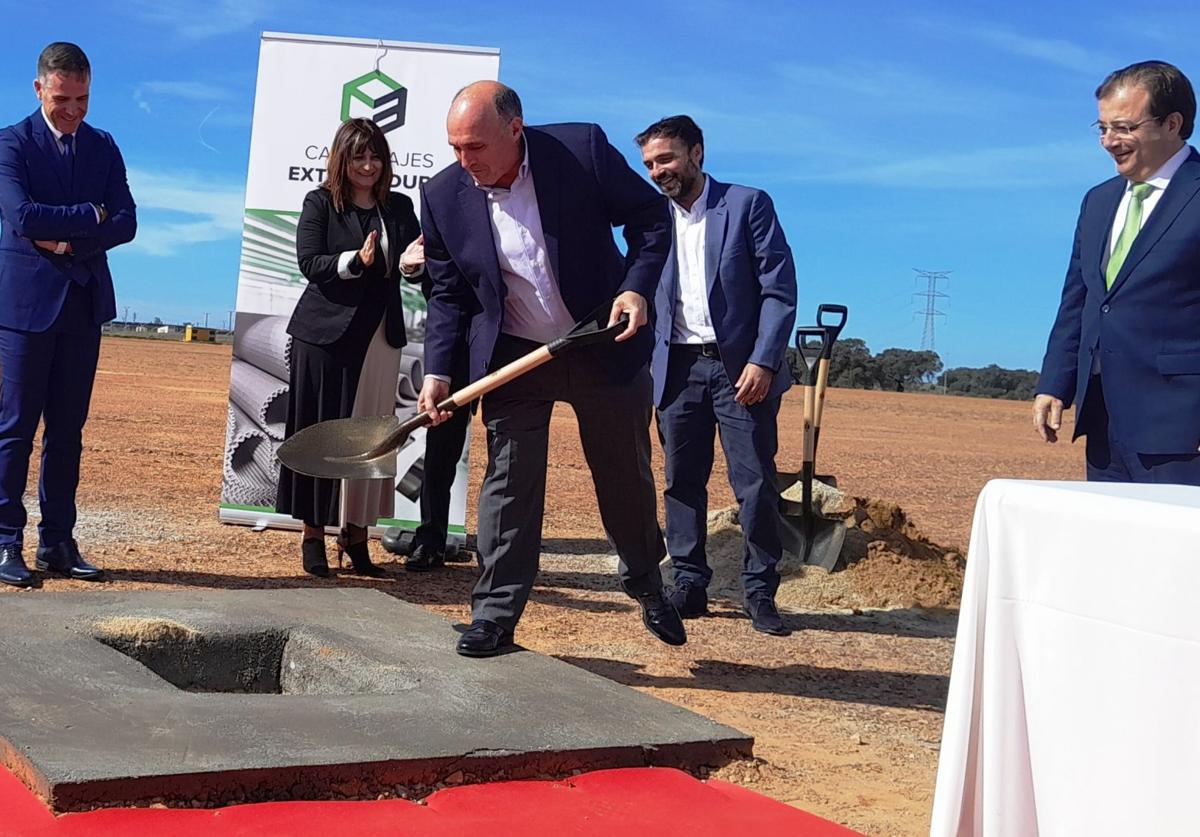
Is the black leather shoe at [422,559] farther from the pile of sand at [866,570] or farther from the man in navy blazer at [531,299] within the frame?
the man in navy blazer at [531,299]

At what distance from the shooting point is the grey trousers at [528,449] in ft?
16.5

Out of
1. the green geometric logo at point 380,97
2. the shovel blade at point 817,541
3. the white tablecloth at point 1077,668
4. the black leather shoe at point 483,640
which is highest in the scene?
the green geometric logo at point 380,97

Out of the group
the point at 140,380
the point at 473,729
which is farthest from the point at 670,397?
the point at 140,380

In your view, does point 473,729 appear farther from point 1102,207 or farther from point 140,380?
point 140,380

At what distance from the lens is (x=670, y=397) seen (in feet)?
22.1

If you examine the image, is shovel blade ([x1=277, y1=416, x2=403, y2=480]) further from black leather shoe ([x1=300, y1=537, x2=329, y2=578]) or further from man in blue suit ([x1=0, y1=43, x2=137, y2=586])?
black leather shoe ([x1=300, y1=537, x2=329, y2=578])

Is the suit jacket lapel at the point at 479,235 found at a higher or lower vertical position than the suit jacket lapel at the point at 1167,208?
lower

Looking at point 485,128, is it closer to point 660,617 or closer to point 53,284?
point 660,617

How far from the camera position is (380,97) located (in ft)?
26.7

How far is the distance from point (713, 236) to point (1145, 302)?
8.53 ft

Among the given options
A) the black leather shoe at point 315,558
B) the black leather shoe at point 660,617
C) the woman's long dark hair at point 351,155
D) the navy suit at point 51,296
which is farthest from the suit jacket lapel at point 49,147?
the black leather shoe at point 660,617

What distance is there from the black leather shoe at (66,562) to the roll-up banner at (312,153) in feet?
A: 6.32

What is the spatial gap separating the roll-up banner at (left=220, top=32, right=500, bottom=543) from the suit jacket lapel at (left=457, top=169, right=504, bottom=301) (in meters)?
3.02

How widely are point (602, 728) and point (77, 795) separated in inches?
57.3
